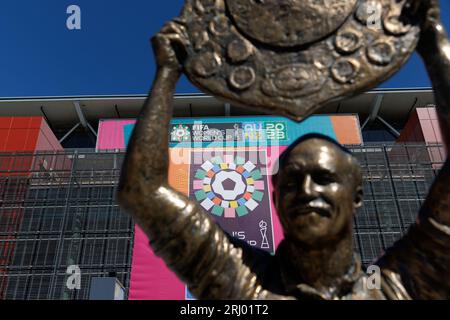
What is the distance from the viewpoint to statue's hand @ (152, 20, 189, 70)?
69.1 inches

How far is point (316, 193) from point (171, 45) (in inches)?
32.3

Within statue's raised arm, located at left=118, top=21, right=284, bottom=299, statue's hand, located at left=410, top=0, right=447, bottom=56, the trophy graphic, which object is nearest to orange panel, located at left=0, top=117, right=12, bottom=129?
the trophy graphic

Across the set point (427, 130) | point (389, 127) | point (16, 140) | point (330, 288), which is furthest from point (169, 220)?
point (389, 127)

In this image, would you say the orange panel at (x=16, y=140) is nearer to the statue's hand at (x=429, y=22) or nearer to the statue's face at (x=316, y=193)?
the statue's face at (x=316, y=193)

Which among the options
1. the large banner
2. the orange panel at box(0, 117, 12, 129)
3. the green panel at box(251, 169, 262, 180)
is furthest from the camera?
the orange panel at box(0, 117, 12, 129)

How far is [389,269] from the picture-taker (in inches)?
67.4

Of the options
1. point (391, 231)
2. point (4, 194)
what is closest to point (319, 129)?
point (391, 231)

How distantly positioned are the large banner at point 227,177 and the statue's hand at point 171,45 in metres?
7.00

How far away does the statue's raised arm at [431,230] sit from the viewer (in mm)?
1600

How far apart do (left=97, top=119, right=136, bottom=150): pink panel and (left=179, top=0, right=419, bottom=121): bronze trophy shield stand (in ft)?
39.1

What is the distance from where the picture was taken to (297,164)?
63.2 inches

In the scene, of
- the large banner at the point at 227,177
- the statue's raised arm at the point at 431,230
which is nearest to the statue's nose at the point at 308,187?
the statue's raised arm at the point at 431,230

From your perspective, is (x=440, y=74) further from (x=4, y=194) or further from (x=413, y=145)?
(x=4, y=194)

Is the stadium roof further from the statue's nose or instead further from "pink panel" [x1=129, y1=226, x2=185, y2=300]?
the statue's nose
